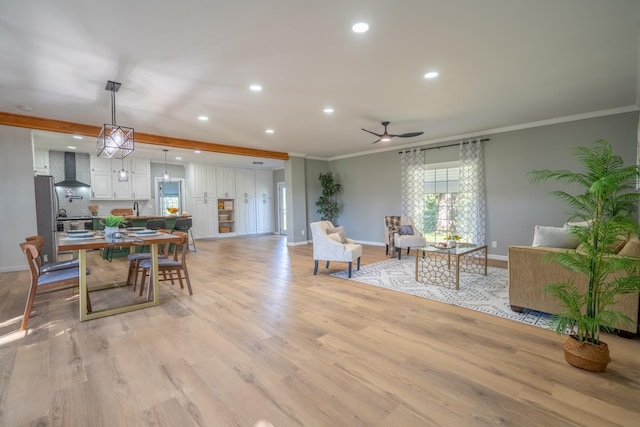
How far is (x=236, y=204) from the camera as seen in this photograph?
410 inches

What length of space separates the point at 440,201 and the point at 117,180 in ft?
28.2

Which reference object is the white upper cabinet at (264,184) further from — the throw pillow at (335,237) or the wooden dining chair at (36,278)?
the wooden dining chair at (36,278)

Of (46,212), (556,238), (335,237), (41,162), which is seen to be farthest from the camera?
(41,162)

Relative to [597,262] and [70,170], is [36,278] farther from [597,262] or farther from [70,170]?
[70,170]

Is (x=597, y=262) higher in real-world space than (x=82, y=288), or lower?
higher

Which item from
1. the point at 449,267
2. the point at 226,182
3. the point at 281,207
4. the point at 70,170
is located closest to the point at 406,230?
the point at 449,267

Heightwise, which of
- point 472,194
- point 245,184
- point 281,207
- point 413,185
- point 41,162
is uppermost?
point 41,162

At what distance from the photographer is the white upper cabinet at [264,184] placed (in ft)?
36.1

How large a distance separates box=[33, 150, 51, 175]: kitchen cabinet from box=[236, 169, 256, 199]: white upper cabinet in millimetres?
5005

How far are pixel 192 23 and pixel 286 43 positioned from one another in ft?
2.45

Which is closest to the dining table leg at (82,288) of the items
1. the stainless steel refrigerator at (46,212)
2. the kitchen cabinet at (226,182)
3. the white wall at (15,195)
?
the white wall at (15,195)

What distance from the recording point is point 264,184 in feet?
36.8

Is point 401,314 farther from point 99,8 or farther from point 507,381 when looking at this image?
point 99,8

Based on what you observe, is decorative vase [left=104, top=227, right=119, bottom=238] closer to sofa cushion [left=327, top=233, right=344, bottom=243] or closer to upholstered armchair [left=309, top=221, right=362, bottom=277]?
upholstered armchair [left=309, top=221, right=362, bottom=277]
